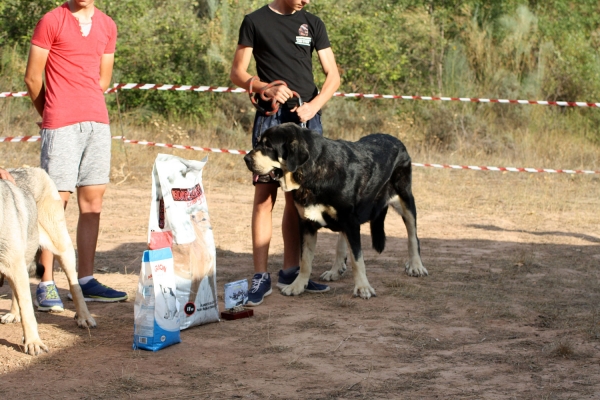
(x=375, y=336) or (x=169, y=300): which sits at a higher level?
(x=169, y=300)

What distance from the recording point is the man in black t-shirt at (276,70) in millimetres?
5496

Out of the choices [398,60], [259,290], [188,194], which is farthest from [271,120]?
[398,60]

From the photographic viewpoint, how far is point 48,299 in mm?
5188

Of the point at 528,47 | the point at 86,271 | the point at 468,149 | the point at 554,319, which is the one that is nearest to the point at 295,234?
the point at 86,271

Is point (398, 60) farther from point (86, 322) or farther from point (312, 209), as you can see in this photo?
point (86, 322)

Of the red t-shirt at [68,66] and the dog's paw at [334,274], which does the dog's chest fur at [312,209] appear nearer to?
the dog's paw at [334,274]

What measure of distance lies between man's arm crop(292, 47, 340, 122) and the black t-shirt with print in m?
0.12

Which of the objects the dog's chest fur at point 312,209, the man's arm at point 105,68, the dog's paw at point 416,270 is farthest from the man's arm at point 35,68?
the dog's paw at point 416,270

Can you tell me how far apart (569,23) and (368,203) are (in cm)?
1154

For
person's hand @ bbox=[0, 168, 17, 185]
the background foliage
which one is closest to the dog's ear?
person's hand @ bbox=[0, 168, 17, 185]

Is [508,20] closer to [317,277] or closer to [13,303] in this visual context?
[317,277]

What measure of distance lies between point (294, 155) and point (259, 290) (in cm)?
104

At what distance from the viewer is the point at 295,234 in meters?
6.01

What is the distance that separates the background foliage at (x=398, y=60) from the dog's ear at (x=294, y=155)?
27.6 feet
